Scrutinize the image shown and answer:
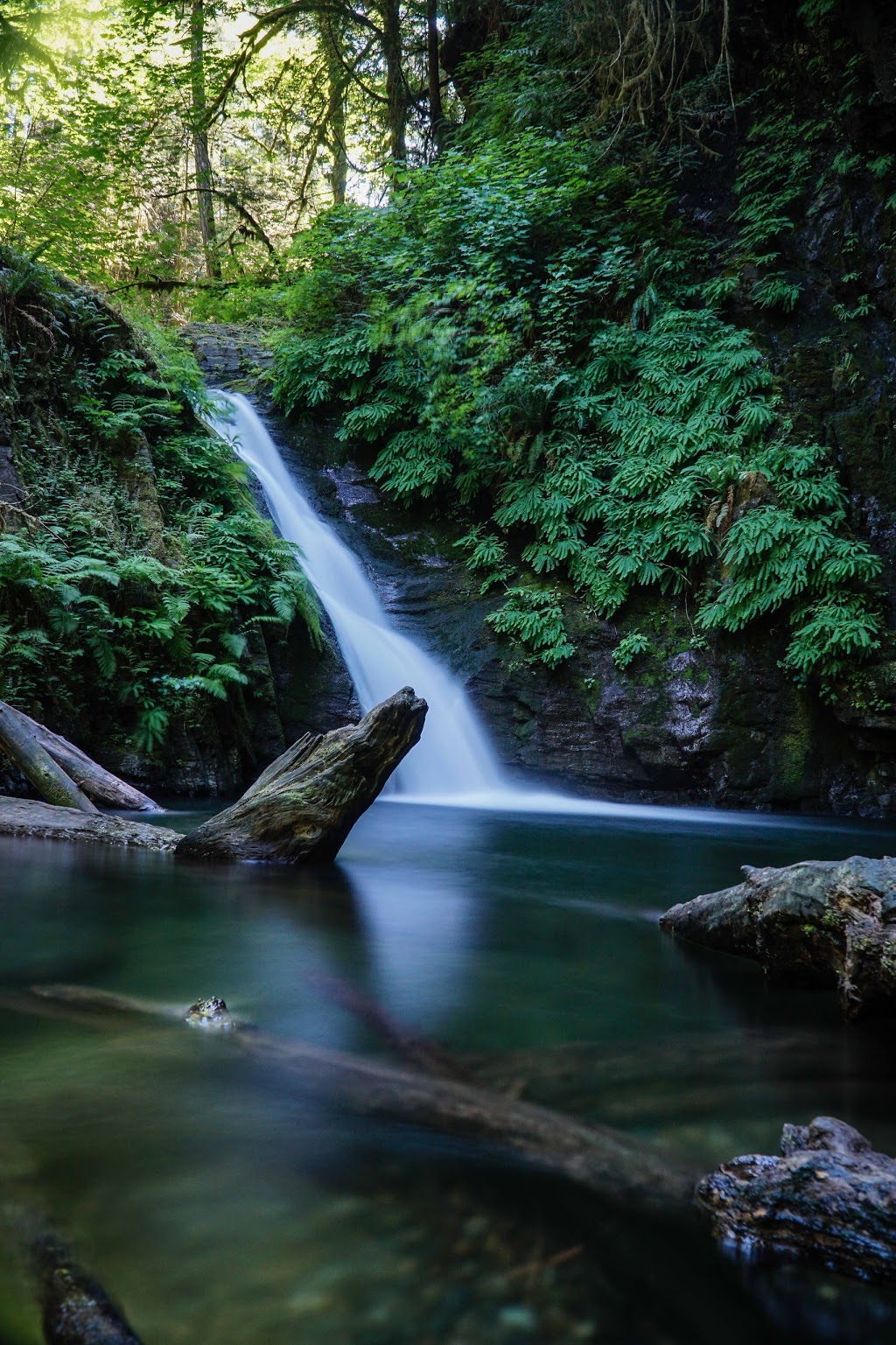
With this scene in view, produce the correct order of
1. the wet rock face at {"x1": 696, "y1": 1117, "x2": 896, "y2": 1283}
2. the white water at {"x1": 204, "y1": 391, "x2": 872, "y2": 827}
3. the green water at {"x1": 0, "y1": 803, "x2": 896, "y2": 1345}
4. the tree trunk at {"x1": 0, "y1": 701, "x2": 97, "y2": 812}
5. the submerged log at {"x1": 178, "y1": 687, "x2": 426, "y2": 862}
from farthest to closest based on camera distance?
the white water at {"x1": 204, "y1": 391, "x2": 872, "y2": 827} < the tree trunk at {"x1": 0, "y1": 701, "x2": 97, "y2": 812} < the submerged log at {"x1": 178, "y1": 687, "x2": 426, "y2": 862} < the wet rock face at {"x1": 696, "y1": 1117, "x2": 896, "y2": 1283} < the green water at {"x1": 0, "y1": 803, "x2": 896, "y2": 1345}

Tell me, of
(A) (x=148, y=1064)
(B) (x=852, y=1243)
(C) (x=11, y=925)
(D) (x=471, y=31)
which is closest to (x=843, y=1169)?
(B) (x=852, y=1243)

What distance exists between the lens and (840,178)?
11500 millimetres

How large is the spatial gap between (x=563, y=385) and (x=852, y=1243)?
11671mm

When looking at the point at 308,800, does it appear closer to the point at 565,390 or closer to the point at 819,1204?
the point at 819,1204

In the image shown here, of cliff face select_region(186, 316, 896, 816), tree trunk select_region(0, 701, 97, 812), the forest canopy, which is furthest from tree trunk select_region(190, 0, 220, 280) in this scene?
tree trunk select_region(0, 701, 97, 812)

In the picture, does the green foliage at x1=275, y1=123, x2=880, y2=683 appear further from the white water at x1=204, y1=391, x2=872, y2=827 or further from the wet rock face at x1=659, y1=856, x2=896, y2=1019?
the wet rock face at x1=659, y1=856, x2=896, y2=1019

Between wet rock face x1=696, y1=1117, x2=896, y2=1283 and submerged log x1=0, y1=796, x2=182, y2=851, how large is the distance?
421 centimetres

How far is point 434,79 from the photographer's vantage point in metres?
16.9

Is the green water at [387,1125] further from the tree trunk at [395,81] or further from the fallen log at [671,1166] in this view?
the tree trunk at [395,81]

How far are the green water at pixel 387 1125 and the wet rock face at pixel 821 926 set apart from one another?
12cm

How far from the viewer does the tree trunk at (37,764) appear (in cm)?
586

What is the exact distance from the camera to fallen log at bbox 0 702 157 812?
249 inches

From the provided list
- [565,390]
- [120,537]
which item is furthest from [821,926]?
[565,390]

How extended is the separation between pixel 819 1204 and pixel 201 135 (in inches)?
804
